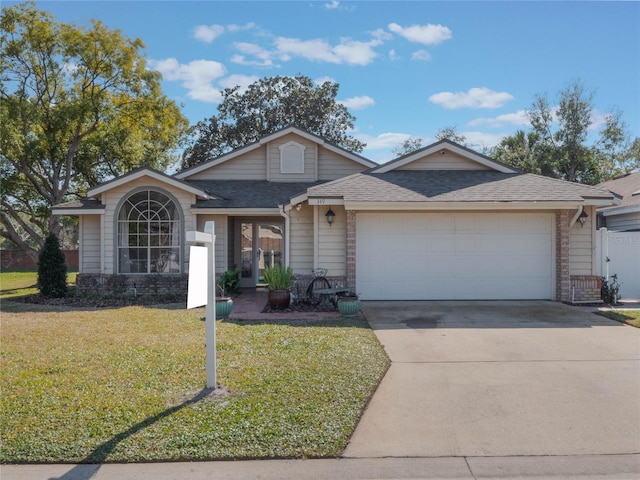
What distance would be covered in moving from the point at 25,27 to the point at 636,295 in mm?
23958

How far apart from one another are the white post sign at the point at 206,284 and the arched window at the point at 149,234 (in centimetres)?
935

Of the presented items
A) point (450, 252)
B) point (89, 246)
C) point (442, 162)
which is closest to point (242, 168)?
point (89, 246)

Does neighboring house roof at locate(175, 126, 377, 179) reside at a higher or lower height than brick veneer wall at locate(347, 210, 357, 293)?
higher

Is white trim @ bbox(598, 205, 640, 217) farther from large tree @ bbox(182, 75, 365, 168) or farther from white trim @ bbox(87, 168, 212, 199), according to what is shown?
large tree @ bbox(182, 75, 365, 168)

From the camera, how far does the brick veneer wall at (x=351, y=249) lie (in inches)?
449

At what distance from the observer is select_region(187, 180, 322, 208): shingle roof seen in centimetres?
1408

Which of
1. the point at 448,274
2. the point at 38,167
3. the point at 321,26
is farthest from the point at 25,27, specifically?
the point at 448,274

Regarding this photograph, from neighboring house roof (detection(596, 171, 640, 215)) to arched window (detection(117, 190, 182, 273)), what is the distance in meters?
12.6

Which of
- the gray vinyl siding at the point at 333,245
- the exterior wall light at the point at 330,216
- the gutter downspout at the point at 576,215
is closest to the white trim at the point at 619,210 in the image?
the gutter downspout at the point at 576,215

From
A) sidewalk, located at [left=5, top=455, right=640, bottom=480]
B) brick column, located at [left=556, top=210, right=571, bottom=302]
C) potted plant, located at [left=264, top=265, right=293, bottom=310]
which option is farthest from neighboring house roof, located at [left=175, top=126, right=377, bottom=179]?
sidewalk, located at [left=5, top=455, right=640, bottom=480]

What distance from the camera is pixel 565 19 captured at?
37.2 feet

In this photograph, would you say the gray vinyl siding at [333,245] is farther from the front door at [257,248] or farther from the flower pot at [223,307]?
the front door at [257,248]

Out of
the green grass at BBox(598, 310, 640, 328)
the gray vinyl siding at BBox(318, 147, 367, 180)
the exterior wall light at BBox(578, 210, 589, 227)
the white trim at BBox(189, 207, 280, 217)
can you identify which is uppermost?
the gray vinyl siding at BBox(318, 147, 367, 180)

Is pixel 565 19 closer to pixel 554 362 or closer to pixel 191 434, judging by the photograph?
pixel 554 362
